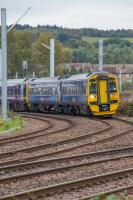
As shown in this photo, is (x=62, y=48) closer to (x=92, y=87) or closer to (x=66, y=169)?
(x=92, y=87)

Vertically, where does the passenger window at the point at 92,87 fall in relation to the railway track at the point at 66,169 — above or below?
above

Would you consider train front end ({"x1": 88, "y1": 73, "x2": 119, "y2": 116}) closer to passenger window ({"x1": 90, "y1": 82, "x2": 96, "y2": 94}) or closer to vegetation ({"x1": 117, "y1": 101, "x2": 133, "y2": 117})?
passenger window ({"x1": 90, "y1": 82, "x2": 96, "y2": 94})

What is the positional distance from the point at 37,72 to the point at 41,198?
325 feet

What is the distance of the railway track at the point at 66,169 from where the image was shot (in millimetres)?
10625

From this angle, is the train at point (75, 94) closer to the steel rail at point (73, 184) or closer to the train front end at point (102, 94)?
the train front end at point (102, 94)

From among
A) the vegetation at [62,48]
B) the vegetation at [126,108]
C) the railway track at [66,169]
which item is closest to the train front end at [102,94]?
the vegetation at [126,108]

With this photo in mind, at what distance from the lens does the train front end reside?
3459 centimetres

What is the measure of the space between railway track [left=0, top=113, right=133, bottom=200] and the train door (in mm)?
16812

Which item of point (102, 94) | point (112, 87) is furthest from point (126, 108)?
point (102, 94)

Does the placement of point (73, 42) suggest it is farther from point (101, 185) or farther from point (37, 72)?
point (101, 185)

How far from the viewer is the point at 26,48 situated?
353 ft

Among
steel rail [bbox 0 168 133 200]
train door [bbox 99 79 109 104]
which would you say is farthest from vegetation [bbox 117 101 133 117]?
steel rail [bbox 0 168 133 200]

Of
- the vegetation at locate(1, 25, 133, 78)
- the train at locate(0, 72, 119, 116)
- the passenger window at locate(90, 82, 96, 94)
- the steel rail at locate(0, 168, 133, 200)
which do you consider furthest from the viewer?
the vegetation at locate(1, 25, 133, 78)

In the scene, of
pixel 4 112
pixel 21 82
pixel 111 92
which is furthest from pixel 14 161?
pixel 21 82
